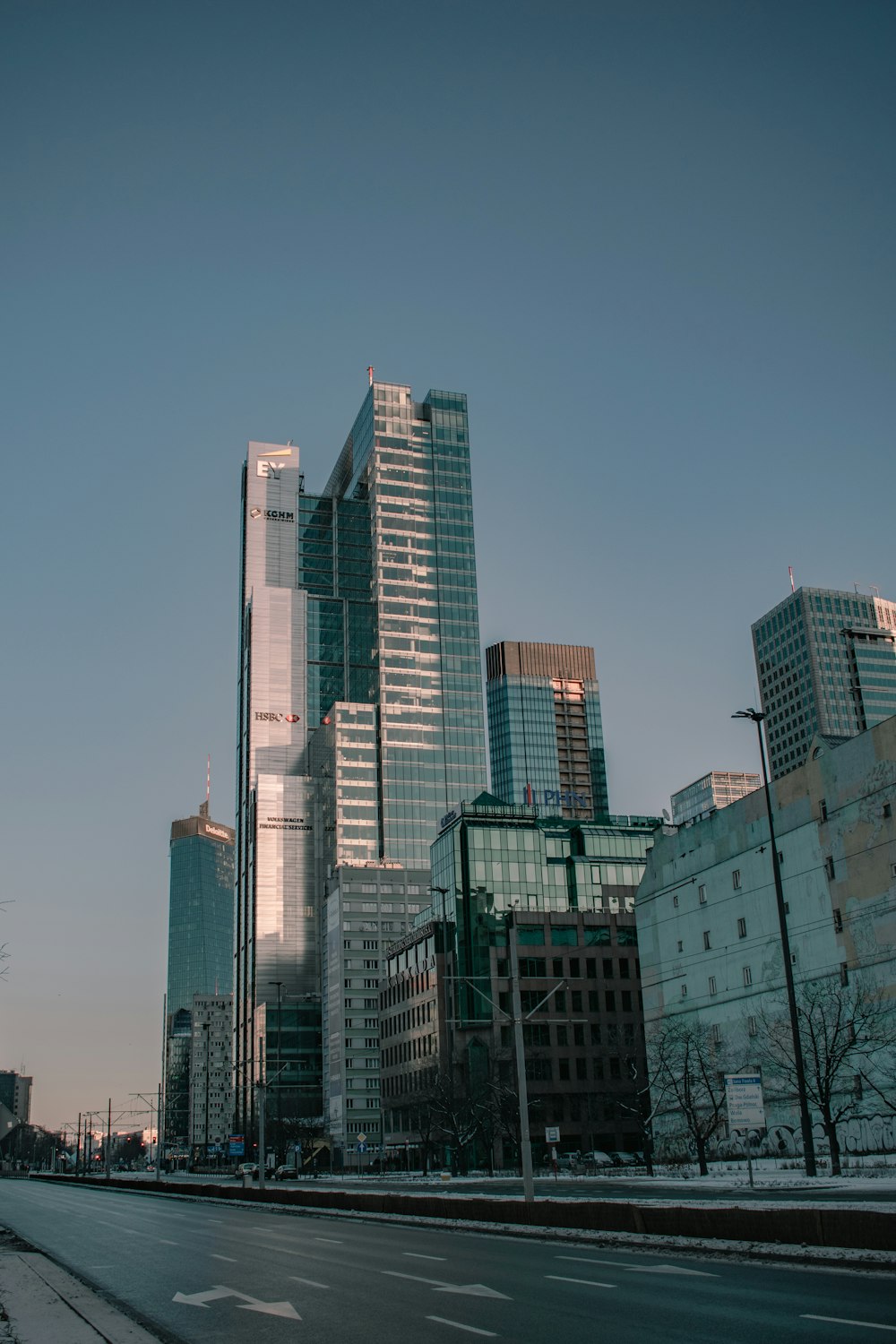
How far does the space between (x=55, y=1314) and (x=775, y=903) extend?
69.5 meters

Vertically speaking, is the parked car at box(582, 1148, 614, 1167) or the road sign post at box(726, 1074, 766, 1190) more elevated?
the road sign post at box(726, 1074, 766, 1190)

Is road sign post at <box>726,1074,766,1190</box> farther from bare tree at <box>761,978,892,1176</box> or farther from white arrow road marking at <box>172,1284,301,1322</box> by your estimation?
white arrow road marking at <box>172,1284,301,1322</box>

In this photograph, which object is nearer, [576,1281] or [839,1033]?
[576,1281]

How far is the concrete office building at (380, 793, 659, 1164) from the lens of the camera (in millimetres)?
120750

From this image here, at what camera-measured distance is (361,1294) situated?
19.8 metres

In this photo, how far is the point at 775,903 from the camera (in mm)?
80875

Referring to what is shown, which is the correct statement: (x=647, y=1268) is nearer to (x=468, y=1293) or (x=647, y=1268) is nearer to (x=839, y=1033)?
(x=468, y=1293)

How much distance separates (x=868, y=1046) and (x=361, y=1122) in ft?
417

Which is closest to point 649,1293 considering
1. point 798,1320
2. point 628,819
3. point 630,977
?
point 798,1320

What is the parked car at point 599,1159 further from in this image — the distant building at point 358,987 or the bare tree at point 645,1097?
the distant building at point 358,987

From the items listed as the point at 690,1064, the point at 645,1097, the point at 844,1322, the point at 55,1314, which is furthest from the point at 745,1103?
the point at 645,1097

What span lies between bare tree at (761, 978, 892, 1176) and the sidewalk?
47772mm

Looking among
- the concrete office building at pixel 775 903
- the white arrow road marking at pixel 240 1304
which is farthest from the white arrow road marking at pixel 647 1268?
the concrete office building at pixel 775 903

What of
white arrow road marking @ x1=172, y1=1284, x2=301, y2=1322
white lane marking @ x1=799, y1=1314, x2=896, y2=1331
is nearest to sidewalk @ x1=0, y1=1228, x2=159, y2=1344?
white arrow road marking @ x1=172, y1=1284, x2=301, y2=1322
